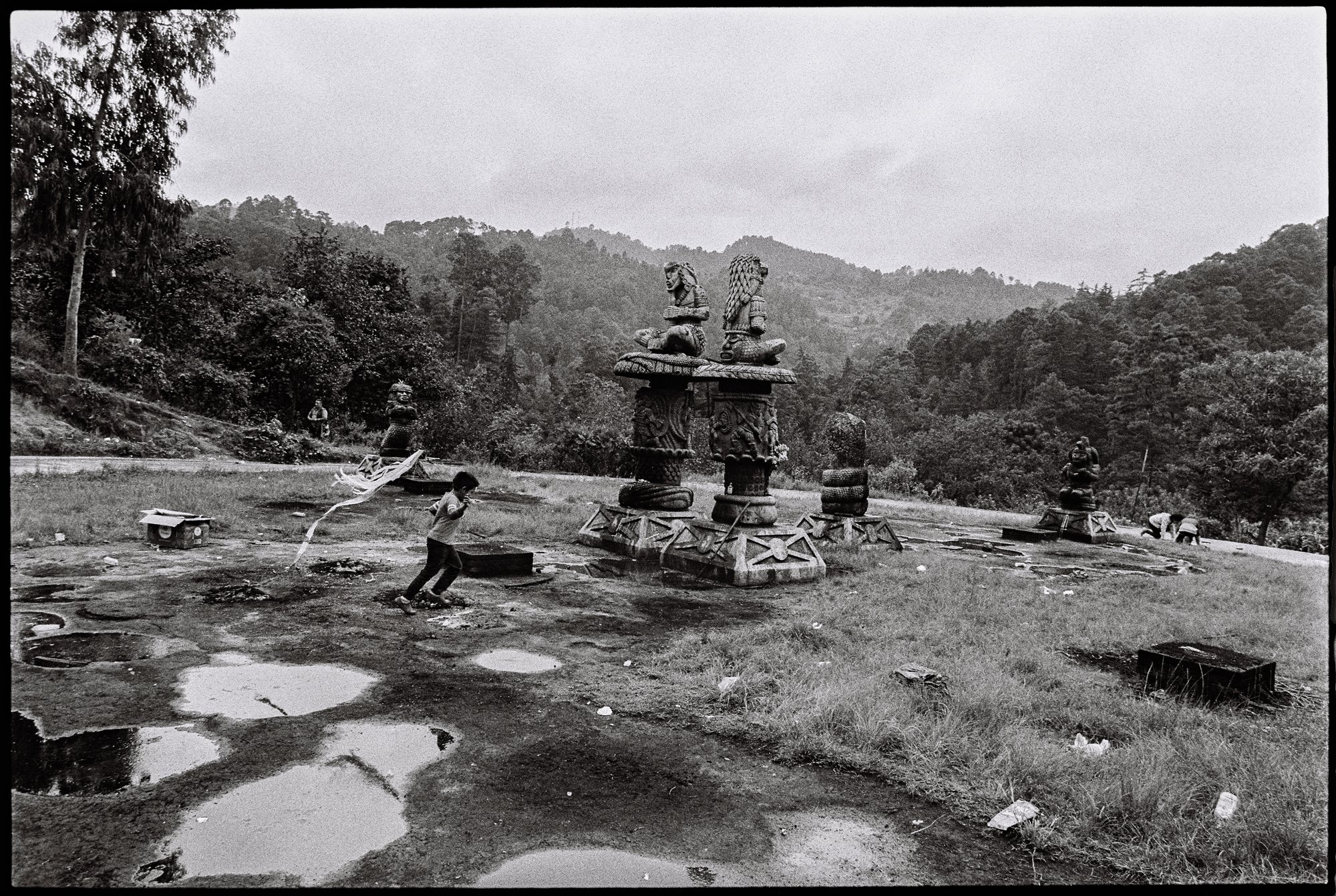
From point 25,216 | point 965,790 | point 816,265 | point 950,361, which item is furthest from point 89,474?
point 816,265

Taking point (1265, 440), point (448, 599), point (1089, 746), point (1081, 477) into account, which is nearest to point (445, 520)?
point (448, 599)

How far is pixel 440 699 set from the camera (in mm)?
4391

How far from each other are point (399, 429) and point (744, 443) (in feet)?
27.2

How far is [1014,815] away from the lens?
323cm

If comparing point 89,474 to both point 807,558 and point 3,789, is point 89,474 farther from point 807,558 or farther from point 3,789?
point 3,789

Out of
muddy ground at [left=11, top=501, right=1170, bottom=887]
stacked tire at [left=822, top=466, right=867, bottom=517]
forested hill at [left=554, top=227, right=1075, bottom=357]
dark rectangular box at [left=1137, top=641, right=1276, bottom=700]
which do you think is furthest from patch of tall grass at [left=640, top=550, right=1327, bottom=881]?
forested hill at [left=554, top=227, right=1075, bottom=357]

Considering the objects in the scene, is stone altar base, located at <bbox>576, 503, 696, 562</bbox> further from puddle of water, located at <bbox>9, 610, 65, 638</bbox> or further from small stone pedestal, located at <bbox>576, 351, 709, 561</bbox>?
puddle of water, located at <bbox>9, 610, 65, 638</bbox>

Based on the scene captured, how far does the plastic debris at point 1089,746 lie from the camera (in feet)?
12.9

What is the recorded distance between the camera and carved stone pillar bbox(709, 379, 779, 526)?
379 inches

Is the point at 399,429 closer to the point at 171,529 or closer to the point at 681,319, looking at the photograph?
the point at 171,529

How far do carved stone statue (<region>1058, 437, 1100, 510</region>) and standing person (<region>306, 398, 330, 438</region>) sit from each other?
67.2 feet

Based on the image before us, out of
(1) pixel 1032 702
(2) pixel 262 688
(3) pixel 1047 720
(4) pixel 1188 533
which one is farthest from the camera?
(4) pixel 1188 533

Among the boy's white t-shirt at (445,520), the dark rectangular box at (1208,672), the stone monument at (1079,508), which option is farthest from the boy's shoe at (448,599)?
the stone monument at (1079,508)

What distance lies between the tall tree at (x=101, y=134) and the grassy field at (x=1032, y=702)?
13.0m
